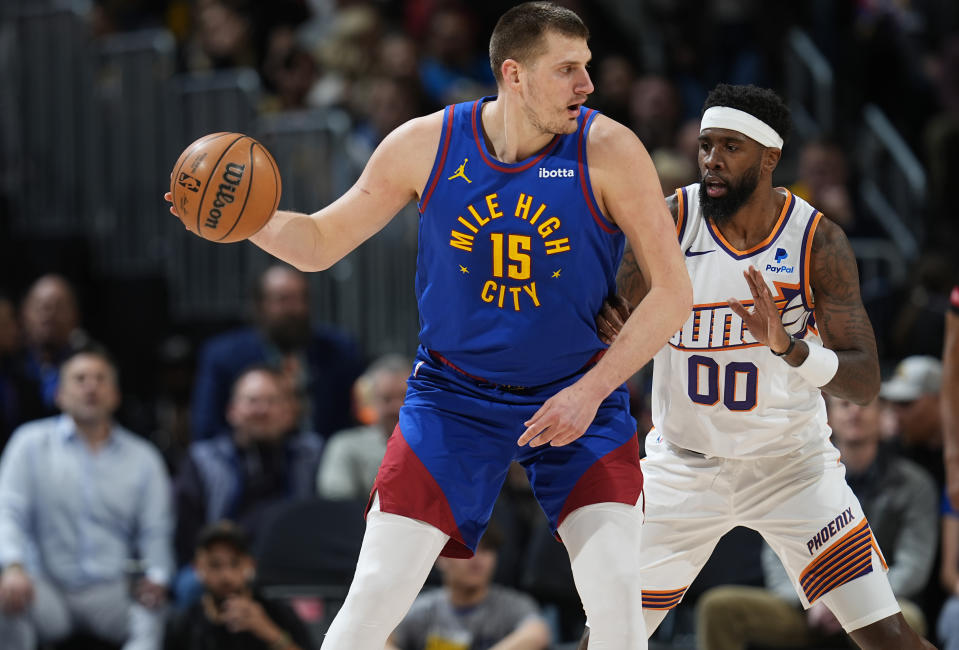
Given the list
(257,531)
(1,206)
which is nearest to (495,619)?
(257,531)

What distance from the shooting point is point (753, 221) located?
490 cm

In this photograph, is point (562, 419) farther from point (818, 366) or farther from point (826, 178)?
point (826, 178)

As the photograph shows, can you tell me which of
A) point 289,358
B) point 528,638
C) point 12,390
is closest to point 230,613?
point 528,638

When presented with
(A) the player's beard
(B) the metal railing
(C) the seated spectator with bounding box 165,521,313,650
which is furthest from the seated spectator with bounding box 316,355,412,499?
(B) the metal railing

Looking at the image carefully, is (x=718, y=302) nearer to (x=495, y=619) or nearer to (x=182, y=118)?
(x=495, y=619)

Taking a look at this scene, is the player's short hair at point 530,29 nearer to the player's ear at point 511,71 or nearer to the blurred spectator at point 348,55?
the player's ear at point 511,71

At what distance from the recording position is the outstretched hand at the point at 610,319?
4.46 m

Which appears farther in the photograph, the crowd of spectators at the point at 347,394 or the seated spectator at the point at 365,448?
the seated spectator at the point at 365,448

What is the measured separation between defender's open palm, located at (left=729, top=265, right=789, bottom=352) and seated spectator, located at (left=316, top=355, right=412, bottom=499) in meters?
3.83

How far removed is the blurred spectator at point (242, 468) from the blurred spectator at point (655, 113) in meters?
3.60

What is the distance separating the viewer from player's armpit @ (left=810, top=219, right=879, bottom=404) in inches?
188

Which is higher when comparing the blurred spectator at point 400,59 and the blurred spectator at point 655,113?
the blurred spectator at point 400,59

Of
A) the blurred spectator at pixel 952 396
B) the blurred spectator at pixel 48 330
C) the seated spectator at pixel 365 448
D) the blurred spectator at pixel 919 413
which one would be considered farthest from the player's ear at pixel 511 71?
the blurred spectator at pixel 48 330

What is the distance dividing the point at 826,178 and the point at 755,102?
510 cm
